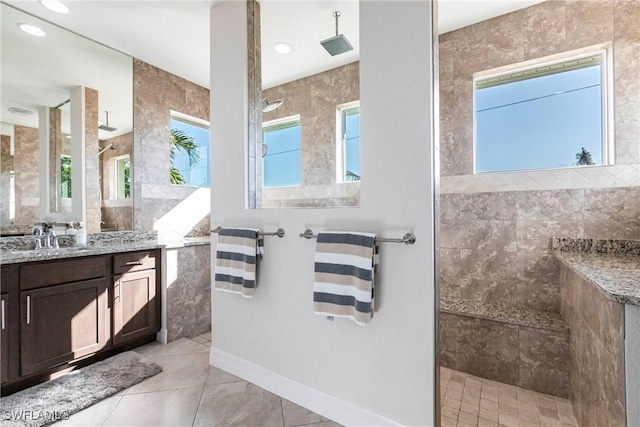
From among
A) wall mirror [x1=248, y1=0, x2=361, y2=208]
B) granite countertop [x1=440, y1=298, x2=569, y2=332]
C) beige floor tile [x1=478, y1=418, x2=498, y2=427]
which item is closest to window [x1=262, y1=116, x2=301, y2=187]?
wall mirror [x1=248, y1=0, x2=361, y2=208]

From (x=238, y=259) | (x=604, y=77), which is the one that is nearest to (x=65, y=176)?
(x=238, y=259)

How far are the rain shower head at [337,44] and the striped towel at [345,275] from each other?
1.22 m

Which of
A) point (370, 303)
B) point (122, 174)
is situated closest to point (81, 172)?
point (122, 174)

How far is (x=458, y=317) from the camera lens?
220cm

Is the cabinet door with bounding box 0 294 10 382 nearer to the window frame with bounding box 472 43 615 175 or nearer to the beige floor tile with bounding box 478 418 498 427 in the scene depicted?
the beige floor tile with bounding box 478 418 498 427

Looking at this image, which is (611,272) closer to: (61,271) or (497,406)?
(497,406)

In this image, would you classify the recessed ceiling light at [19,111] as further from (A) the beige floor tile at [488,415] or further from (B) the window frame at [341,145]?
(A) the beige floor tile at [488,415]

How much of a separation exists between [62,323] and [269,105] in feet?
6.92

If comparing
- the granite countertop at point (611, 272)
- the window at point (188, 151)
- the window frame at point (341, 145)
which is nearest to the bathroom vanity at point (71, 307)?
the window at point (188, 151)

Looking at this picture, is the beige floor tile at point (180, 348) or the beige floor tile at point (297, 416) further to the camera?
the beige floor tile at point (180, 348)

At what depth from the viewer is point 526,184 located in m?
2.32

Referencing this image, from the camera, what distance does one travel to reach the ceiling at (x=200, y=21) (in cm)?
214

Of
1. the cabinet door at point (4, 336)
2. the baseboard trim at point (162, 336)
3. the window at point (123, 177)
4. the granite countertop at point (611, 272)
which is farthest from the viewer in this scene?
the window at point (123, 177)

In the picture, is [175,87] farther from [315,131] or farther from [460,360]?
[460,360]
